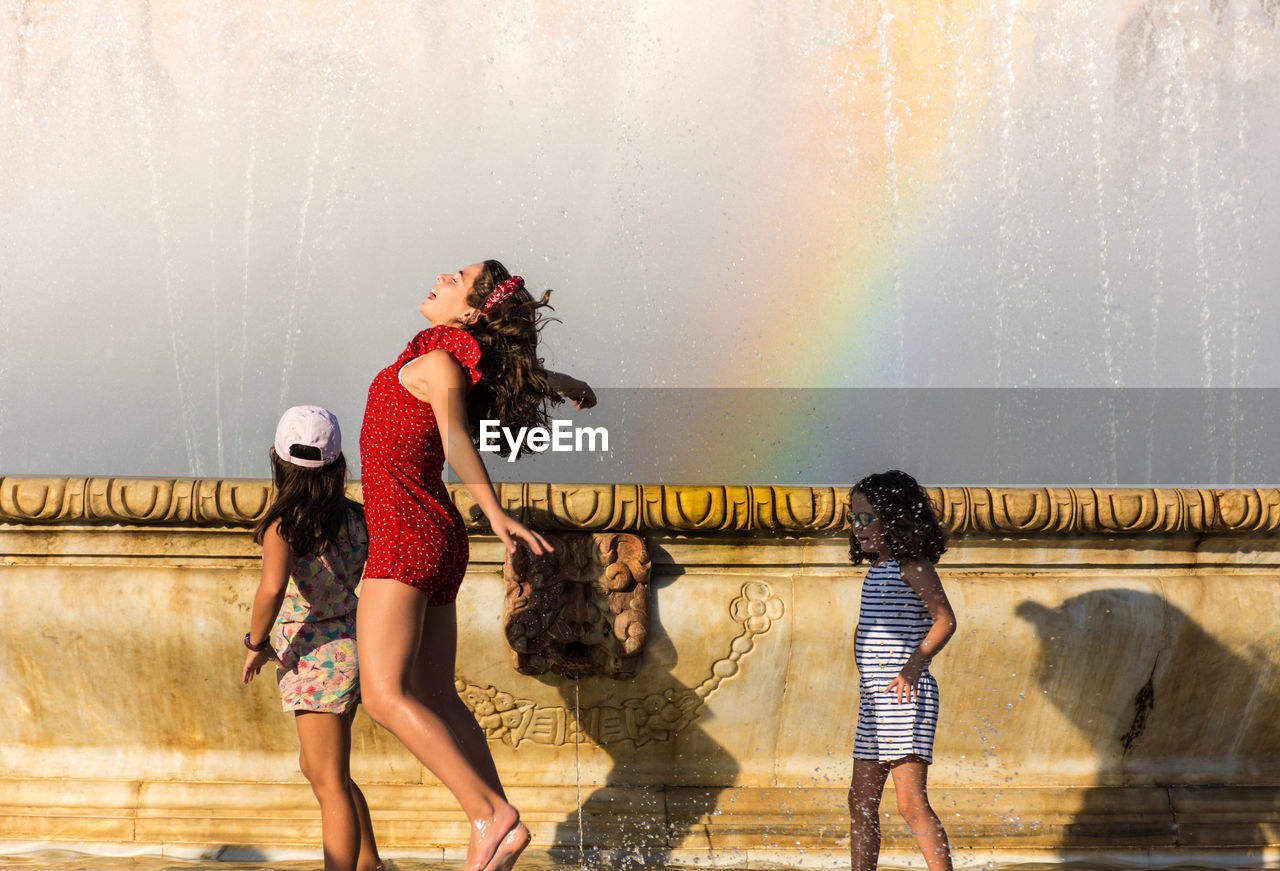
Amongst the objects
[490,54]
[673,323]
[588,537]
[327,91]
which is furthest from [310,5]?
[588,537]

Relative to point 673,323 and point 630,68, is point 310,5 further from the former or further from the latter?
point 673,323

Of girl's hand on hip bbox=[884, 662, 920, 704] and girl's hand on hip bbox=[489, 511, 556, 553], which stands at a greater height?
girl's hand on hip bbox=[489, 511, 556, 553]

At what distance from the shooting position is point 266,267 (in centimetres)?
1043

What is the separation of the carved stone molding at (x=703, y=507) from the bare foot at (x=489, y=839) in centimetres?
95

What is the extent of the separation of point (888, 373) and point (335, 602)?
9.43 m

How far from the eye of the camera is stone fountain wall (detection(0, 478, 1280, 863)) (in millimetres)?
3061

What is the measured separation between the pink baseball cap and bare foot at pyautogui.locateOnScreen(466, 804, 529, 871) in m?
0.81

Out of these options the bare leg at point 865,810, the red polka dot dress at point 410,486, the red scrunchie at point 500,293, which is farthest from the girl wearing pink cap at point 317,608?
the bare leg at point 865,810

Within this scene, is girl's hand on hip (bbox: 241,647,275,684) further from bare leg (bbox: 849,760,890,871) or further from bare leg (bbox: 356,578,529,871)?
bare leg (bbox: 849,760,890,871)

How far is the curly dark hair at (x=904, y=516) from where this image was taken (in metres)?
2.59

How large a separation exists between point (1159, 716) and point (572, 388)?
1957 mm

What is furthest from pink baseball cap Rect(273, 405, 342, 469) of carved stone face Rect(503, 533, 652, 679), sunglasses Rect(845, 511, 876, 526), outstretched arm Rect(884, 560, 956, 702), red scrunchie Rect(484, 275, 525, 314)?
outstretched arm Rect(884, 560, 956, 702)

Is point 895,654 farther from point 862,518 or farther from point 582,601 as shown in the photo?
point 582,601

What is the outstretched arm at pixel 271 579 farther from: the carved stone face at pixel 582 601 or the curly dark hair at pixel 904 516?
the curly dark hair at pixel 904 516
